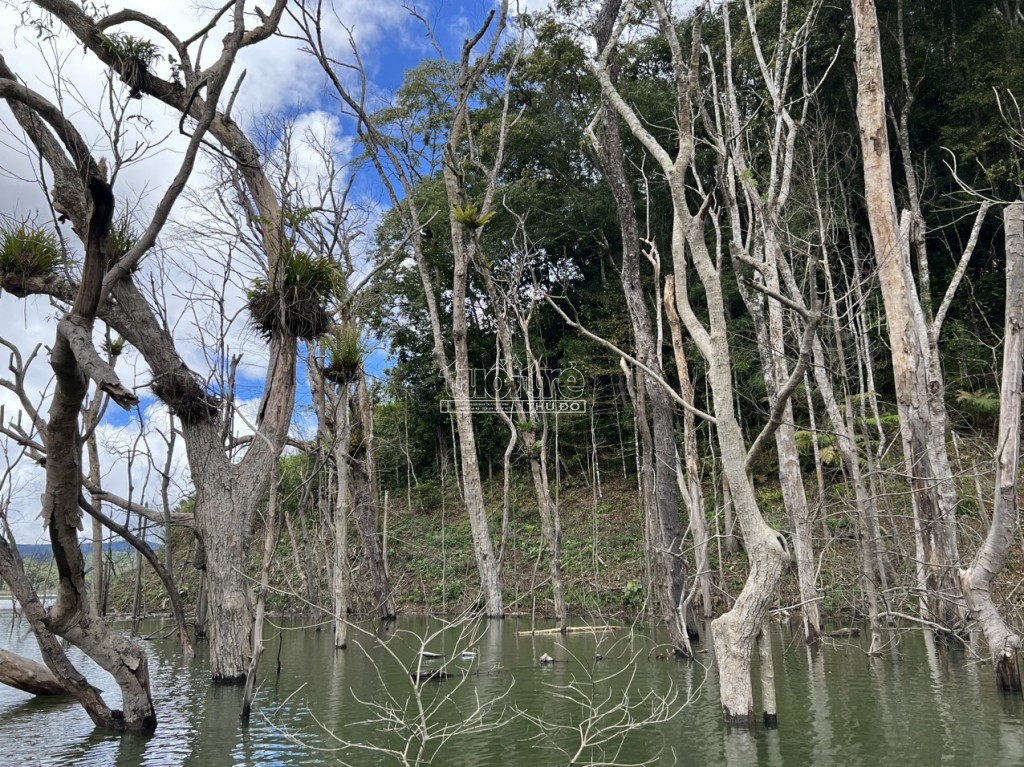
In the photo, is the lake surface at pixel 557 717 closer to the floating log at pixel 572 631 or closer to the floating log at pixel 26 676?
the floating log at pixel 26 676

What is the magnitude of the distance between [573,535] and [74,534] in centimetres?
1654

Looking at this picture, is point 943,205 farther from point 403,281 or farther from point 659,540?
point 403,281

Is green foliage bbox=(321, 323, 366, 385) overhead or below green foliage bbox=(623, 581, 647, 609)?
overhead

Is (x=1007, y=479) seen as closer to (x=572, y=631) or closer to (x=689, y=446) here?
(x=689, y=446)

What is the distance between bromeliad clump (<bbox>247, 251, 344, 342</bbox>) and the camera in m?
7.24

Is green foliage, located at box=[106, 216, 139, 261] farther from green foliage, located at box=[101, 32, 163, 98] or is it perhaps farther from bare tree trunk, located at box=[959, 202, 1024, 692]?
bare tree trunk, located at box=[959, 202, 1024, 692]

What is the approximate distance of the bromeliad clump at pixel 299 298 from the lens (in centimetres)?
724

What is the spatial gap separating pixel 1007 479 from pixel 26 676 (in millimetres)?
10538

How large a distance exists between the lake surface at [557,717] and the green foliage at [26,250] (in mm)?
3868

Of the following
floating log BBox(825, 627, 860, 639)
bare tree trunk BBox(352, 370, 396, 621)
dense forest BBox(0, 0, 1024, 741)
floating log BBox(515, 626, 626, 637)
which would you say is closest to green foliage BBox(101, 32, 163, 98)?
dense forest BBox(0, 0, 1024, 741)

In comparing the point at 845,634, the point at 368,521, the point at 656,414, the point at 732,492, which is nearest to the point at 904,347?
the point at 656,414

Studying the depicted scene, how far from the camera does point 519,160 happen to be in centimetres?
2298

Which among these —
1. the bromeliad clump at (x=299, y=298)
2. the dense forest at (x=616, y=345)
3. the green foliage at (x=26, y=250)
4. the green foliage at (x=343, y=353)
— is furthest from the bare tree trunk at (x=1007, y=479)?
the green foliage at (x=26, y=250)

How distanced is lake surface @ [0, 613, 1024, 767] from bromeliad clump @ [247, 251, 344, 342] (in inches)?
121
